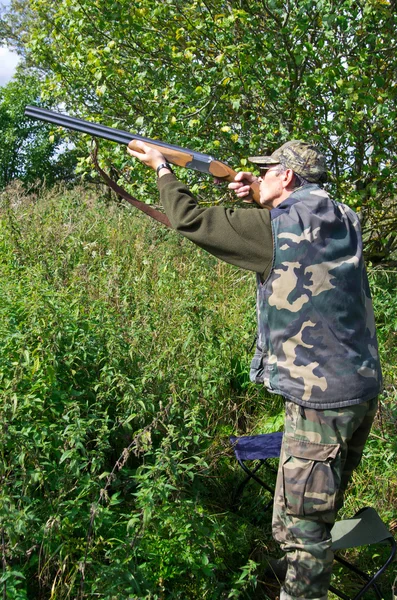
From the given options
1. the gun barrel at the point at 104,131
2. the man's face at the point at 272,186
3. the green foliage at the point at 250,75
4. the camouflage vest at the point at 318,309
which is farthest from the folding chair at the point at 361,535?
the green foliage at the point at 250,75

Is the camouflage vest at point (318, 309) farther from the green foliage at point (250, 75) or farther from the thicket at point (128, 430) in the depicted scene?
the green foliage at point (250, 75)

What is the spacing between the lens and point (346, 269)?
8.21 ft

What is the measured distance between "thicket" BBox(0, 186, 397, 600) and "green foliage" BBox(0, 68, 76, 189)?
8.31 metres

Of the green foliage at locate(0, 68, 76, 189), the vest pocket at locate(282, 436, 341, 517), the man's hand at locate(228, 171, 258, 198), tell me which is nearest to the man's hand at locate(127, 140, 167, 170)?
the man's hand at locate(228, 171, 258, 198)

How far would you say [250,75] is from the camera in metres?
5.03

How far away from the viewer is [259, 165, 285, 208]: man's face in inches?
108

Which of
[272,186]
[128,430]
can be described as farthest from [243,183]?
[128,430]

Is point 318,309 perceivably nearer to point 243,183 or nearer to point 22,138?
point 243,183

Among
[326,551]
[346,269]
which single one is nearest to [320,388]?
[346,269]

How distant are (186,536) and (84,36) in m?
5.30

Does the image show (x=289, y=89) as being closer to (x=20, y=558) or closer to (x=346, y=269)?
(x=346, y=269)

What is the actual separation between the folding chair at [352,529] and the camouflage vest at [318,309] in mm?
941

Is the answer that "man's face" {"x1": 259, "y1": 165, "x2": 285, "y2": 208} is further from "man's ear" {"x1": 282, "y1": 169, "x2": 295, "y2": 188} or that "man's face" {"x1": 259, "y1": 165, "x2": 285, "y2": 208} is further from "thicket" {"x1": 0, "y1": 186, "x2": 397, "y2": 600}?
"thicket" {"x1": 0, "y1": 186, "x2": 397, "y2": 600}

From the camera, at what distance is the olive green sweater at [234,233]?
8.36ft
